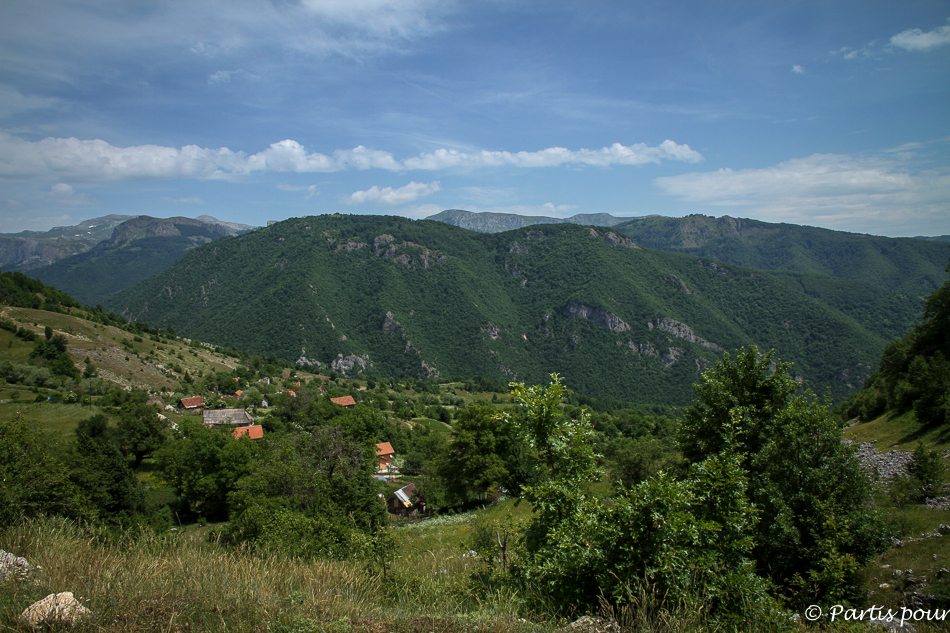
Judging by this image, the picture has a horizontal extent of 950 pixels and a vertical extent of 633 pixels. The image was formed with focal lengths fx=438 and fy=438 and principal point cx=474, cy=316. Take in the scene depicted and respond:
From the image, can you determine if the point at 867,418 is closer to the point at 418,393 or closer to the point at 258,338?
the point at 418,393

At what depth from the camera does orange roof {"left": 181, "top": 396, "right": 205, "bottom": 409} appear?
65.6 meters

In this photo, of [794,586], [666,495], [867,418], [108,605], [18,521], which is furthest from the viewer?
[867,418]

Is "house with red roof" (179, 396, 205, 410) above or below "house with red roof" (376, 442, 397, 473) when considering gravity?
above

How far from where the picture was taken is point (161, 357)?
283 feet

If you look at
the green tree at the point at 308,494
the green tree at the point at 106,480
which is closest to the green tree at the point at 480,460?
the green tree at the point at 308,494

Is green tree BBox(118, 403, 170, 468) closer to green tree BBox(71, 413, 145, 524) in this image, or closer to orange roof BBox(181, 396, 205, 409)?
green tree BBox(71, 413, 145, 524)

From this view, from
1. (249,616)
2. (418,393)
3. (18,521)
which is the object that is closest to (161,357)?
(418,393)

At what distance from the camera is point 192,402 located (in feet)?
219

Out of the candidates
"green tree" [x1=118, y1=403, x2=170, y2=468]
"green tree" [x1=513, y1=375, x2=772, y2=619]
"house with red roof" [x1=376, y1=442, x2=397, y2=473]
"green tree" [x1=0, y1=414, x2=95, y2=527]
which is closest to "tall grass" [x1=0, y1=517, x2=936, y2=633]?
"green tree" [x1=513, y1=375, x2=772, y2=619]

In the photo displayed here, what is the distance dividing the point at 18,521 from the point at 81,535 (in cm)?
143

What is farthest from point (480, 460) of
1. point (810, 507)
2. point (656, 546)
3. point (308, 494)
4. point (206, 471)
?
point (656, 546)

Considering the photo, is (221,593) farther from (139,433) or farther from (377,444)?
(139,433)

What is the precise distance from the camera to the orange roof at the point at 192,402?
65.6 metres

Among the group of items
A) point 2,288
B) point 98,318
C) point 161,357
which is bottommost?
point 161,357
